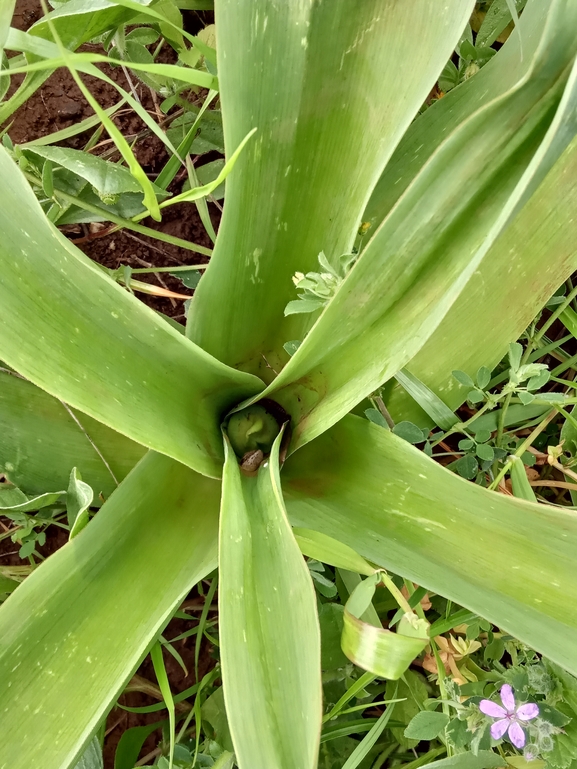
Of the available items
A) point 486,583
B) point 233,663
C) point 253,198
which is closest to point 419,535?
point 486,583

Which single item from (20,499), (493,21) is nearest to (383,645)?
(20,499)

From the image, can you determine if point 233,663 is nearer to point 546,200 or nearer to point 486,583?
point 486,583

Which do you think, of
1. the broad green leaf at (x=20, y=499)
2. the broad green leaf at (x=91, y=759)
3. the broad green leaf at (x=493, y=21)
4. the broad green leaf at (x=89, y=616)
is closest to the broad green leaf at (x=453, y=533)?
the broad green leaf at (x=89, y=616)

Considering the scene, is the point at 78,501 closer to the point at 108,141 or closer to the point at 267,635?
the point at 267,635

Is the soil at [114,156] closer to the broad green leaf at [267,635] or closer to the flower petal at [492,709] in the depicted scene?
the broad green leaf at [267,635]

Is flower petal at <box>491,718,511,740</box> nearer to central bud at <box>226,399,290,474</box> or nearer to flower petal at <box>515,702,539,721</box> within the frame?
flower petal at <box>515,702,539,721</box>

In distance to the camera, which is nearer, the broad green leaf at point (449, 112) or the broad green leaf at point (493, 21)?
the broad green leaf at point (449, 112)

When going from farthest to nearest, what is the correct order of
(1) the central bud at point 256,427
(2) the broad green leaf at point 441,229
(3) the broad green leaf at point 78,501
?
(1) the central bud at point 256,427, (3) the broad green leaf at point 78,501, (2) the broad green leaf at point 441,229
